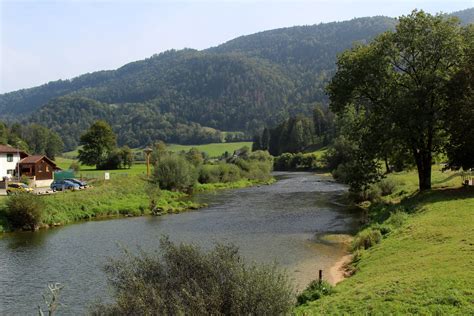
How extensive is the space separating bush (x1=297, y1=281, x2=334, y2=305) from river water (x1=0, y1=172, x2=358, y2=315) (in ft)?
4.03

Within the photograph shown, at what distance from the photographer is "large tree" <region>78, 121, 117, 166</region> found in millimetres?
101438

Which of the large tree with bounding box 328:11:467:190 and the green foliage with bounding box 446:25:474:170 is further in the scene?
the large tree with bounding box 328:11:467:190

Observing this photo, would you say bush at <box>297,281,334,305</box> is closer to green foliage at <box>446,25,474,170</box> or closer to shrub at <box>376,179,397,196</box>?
green foliage at <box>446,25,474,170</box>

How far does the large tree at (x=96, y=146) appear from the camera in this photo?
101m

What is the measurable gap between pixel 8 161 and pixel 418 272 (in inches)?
2505

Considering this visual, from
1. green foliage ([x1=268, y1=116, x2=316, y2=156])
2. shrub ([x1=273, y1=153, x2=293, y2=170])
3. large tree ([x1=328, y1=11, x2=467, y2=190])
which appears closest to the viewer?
large tree ([x1=328, y1=11, x2=467, y2=190])

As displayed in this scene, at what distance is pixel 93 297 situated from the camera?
22.2 m

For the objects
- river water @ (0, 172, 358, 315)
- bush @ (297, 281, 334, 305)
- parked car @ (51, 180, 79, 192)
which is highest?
parked car @ (51, 180, 79, 192)

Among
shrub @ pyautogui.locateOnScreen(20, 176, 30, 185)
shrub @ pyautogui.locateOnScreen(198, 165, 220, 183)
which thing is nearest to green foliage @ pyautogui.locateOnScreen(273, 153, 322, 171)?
shrub @ pyautogui.locateOnScreen(198, 165, 220, 183)

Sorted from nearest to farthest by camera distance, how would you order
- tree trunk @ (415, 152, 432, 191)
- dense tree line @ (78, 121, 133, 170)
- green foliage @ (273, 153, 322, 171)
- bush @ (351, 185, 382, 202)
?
tree trunk @ (415, 152, 432, 191), bush @ (351, 185, 382, 202), dense tree line @ (78, 121, 133, 170), green foliage @ (273, 153, 322, 171)

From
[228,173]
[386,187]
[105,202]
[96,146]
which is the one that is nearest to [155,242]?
[105,202]

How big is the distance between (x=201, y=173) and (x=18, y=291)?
69795mm

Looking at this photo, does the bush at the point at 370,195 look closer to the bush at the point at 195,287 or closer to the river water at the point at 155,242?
the river water at the point at 155,242

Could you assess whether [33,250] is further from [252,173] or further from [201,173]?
[252,173]
